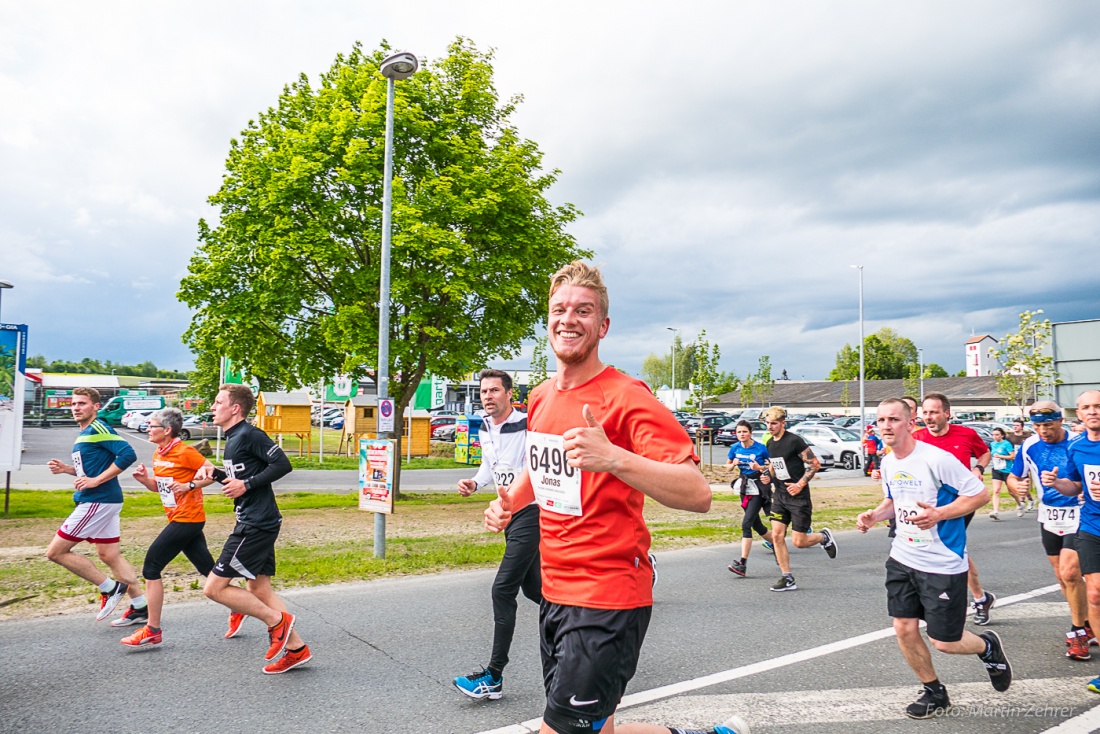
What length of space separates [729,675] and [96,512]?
17.8 ft

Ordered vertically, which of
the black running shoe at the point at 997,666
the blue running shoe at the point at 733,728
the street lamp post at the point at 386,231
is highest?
the street lamp post at the point at 386,231

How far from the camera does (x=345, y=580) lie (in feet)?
26.4

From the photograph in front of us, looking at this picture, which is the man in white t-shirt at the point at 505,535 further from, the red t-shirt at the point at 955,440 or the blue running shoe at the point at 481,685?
the red t-shirt at the point at 955,440

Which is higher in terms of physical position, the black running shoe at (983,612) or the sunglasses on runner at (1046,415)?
the sunglasses on runner at (1046,415)

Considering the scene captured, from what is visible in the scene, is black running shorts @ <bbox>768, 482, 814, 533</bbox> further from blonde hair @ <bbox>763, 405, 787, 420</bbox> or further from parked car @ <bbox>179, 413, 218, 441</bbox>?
parked car @ <bbox>179, 413, 218, 441</bbox>

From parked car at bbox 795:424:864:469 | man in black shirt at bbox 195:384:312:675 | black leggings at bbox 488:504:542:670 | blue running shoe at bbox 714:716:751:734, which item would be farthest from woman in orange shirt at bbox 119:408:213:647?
parked car at bbox 795:424:864:469

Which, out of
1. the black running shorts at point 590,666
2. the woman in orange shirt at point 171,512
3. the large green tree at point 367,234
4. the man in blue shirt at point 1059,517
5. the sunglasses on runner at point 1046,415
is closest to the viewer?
the black running shorts at point 590,666

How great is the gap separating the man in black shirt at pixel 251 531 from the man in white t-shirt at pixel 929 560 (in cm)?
403

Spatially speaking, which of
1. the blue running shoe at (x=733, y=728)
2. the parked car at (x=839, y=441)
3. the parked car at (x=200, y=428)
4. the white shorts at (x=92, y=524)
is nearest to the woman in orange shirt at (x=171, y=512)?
the white shorts at (x=92, y=524)

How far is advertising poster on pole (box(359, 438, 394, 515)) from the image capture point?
9.62 meters

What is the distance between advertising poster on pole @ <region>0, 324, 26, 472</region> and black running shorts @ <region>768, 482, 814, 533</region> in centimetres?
1218

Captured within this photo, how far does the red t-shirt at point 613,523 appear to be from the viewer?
2.39 metres

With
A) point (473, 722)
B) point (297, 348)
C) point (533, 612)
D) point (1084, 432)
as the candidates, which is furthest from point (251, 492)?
point (297, 348)

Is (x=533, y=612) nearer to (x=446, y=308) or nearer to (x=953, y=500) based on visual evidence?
(x=953, y=500)
